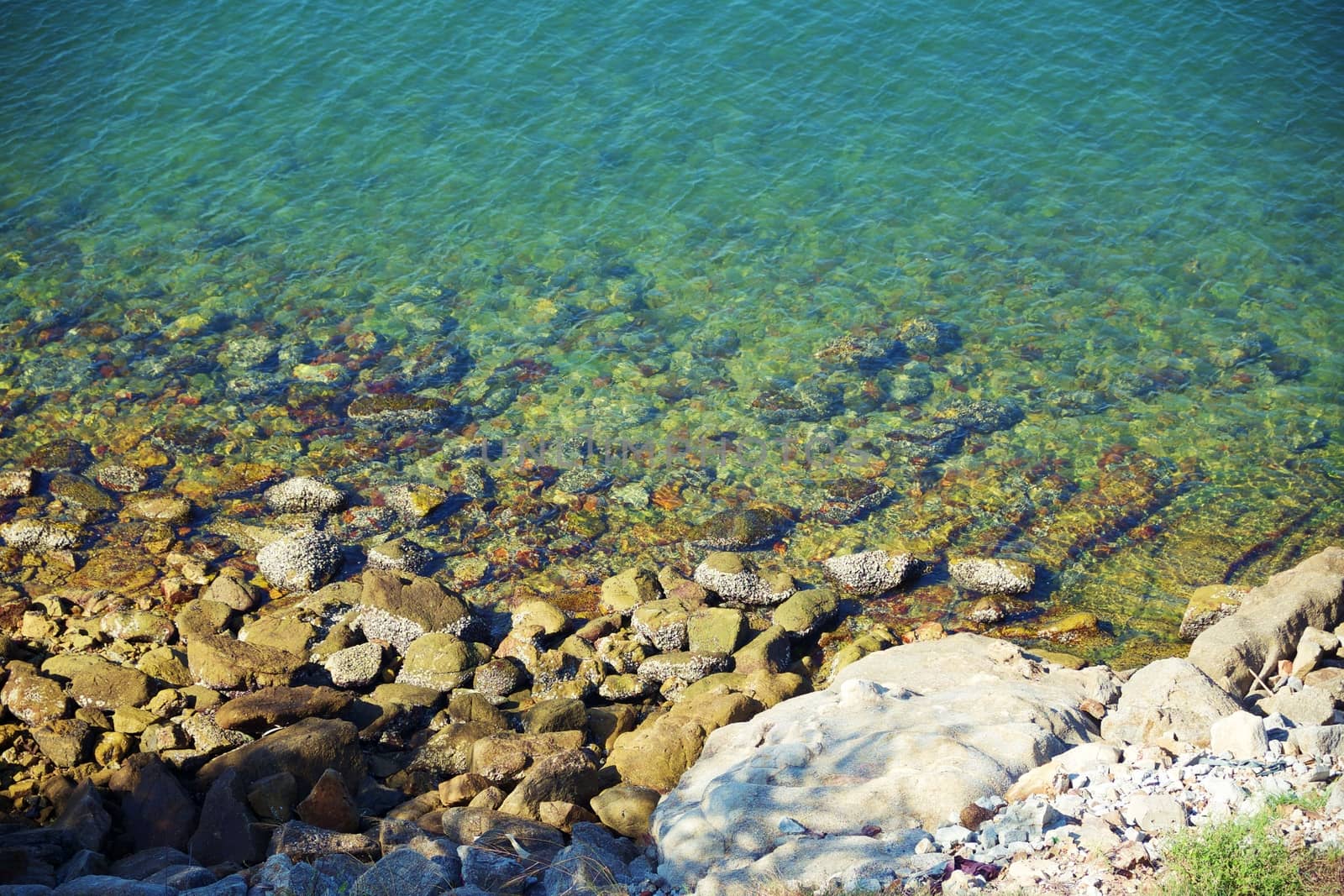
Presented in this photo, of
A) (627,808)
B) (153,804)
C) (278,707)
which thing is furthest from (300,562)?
(627,808)

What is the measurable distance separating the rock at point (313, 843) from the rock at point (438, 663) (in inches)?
124

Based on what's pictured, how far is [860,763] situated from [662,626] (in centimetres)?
403

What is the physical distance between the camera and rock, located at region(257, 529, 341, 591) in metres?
13.9

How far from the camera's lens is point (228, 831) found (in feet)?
30.3

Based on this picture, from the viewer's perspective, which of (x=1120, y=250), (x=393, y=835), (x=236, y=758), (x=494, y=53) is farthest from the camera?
(x=494, y=53)

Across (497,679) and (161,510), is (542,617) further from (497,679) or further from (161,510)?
(161,510)

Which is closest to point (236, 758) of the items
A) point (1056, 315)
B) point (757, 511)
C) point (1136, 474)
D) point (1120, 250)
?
point (757, 511)

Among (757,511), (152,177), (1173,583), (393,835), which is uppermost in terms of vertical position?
(152,177)

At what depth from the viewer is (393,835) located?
8.98 meters

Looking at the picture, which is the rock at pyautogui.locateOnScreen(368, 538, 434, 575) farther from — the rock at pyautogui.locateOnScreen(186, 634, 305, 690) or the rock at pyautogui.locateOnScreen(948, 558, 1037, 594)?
the rock at pyautogui.locateOnScreen(948, 558, 1037, 594)

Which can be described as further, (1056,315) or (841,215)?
(841,215)

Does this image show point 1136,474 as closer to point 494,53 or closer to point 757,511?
point 757,511

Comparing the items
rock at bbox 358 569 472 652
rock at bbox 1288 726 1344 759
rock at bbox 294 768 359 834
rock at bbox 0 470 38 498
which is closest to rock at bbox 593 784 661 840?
rock at bbox 294 768 359 834

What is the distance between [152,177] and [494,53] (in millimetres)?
9337
